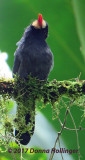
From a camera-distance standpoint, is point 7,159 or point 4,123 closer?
point 4,123

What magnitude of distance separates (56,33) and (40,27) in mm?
333

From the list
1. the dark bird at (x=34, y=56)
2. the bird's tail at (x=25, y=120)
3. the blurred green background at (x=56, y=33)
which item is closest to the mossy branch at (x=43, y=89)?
the bird's tail at (x=25, y=120)

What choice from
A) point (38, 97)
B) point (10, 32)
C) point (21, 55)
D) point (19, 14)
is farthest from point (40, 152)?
point (19, 14)

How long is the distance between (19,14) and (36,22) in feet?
A: 2.31

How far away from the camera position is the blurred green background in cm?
361

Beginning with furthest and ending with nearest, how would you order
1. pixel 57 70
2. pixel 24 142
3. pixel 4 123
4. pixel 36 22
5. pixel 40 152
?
pixel 57 70 → pixel 36 22 → pixel 24 142 → pixel 40 152 → pixel 4 123

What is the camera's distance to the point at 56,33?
12.1 ft

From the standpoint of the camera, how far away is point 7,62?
394 centimetres

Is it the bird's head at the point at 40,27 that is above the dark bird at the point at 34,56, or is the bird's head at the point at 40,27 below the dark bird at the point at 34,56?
above

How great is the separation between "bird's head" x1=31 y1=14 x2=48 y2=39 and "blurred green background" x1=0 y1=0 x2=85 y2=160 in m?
0.24

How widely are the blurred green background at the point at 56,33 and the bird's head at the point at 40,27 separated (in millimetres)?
240

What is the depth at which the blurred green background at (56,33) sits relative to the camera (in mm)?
3609

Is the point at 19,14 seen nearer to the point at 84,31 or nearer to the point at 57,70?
the point at 57,70

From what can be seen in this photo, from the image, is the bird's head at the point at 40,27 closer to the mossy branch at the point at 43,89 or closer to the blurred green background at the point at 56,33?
the blurred green background at the point at 56,33
